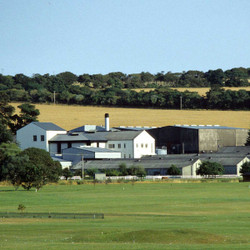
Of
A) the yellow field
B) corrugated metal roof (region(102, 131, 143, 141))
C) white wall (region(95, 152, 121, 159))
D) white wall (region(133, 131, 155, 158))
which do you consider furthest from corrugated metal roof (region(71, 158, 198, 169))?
the yellow field

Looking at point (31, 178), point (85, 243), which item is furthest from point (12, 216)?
point (31, 178)

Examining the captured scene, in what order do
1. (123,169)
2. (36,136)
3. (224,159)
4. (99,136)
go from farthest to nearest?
(99,136), (36,136), (224,159), (123,169)

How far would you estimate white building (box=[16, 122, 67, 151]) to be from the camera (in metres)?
143

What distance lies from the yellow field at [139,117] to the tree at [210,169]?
5393 cm

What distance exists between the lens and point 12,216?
47.8m

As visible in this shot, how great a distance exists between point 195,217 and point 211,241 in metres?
14.5

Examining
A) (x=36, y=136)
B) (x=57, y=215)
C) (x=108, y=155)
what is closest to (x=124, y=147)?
(x=108, y=155)

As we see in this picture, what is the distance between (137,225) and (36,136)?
344ft

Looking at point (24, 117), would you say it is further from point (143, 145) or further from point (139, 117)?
point (139, 117)

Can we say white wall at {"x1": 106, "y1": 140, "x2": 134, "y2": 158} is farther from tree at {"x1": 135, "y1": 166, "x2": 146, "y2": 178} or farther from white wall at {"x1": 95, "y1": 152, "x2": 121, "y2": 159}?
tree at {"x1": 135, "y1": 166, "x2": 146, "y2": 178}

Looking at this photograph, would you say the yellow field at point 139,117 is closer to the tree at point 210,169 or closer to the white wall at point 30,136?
the white wall at point 30,136

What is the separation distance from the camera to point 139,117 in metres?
186

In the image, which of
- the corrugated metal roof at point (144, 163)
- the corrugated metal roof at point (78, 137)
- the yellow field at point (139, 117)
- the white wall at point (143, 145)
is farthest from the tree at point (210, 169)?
the yellow field at point (139, 117)

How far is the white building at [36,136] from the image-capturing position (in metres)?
143
